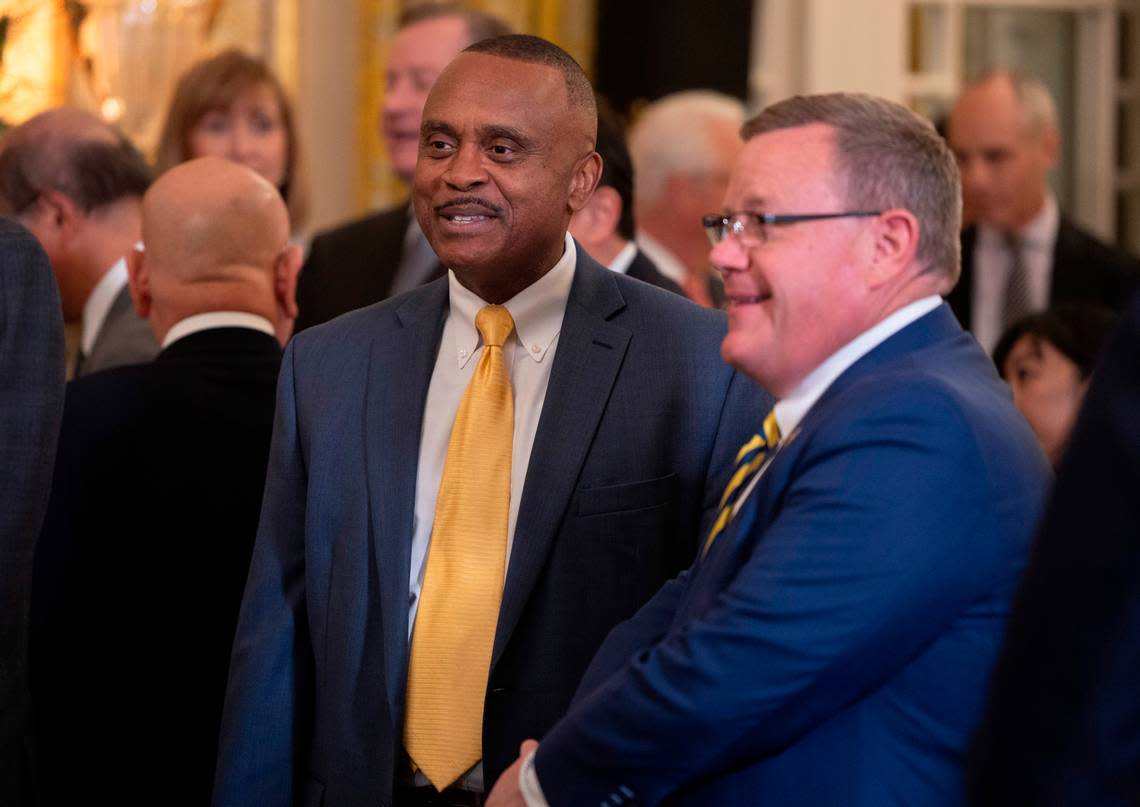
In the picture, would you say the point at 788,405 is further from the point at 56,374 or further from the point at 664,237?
the point at 664,237

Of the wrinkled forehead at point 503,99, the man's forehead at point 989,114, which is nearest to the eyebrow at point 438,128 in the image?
the wrinkled forehead at point 503,99

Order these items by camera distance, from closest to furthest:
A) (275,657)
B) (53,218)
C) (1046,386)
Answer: (275,657), (53,218), (1046,386)

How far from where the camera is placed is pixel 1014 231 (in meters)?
5.38

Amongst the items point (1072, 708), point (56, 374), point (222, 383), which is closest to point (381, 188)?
point (222, 383)

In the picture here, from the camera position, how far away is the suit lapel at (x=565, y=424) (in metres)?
2.14

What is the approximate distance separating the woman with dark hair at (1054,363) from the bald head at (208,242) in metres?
1.68

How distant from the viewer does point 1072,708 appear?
1.13m

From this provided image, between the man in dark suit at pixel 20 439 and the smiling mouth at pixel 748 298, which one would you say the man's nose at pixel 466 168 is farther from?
the man in dark suit at pixel 20 439

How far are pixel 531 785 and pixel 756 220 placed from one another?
0.68 meters

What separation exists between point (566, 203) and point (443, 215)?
18cm

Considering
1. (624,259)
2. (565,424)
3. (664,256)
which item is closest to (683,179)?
(664,256)

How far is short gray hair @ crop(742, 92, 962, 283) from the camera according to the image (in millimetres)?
1837

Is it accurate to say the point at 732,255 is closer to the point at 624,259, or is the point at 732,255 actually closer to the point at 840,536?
the point at 840,536

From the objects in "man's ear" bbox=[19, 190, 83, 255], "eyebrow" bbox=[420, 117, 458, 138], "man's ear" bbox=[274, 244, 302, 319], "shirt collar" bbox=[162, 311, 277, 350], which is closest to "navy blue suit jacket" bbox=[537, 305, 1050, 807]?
"eyebrow" bbox=[420, 117, 458, 138]
